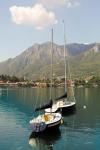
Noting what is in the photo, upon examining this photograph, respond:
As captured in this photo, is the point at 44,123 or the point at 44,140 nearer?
the point at 44,140

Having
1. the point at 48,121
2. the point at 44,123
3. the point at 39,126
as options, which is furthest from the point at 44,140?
the point at 48,121

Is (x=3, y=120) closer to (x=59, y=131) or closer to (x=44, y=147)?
(x=59, y=131)

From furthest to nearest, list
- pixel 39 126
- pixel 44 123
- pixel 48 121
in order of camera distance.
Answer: pixel 48 121 < pixel 44 123 < pixel 39 126

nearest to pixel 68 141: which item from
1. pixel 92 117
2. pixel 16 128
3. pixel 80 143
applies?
pixel 80 143

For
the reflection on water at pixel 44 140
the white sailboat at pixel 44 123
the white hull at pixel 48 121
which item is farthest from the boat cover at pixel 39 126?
the reflection on water at pixel 44 140

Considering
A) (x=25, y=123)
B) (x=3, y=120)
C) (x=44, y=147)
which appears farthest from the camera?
(x=3, y=120)

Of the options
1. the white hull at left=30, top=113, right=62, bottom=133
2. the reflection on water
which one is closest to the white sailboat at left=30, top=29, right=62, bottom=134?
the white hull at left=30, top=113, right=62, bottom=133

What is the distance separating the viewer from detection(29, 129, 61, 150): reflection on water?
157 feet

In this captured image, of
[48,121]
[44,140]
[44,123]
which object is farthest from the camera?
[48,121]

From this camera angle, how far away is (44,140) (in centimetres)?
5062

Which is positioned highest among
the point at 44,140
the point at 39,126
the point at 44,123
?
the point at 44,123

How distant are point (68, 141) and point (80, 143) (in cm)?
233

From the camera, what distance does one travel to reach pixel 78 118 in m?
73.4

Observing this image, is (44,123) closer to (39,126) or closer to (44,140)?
(39,126)
